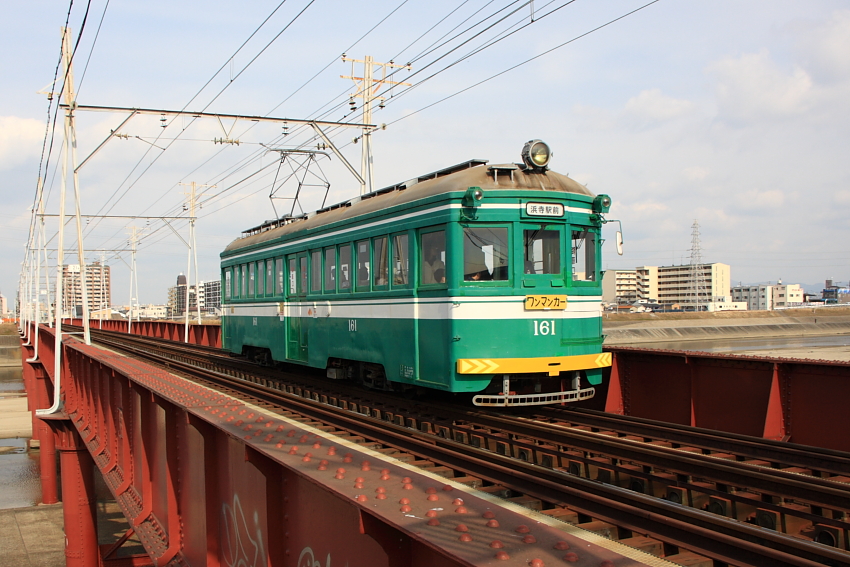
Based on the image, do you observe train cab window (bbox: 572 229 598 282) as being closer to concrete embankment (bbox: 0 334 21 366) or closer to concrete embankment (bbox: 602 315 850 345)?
concrete embankment (bbox: 602 315 850 345)

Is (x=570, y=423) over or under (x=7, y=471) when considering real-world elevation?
over

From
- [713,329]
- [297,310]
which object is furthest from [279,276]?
[713,329]

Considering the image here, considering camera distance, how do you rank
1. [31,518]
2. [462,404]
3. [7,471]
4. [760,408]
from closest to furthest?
1. [760,408]
2. [462,404]
3. [31,518]
4. [7,471]

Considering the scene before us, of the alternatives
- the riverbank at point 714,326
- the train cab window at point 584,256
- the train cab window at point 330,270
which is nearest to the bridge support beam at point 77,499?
the train cab window at point 330,270

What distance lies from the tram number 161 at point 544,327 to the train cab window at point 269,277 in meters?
7.89

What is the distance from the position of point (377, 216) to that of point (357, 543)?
7841 millimetres

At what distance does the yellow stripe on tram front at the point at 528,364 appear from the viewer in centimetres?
957

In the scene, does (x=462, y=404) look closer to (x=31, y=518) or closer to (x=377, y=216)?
(x=377, y=216)

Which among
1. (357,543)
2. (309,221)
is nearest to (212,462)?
(357,543)

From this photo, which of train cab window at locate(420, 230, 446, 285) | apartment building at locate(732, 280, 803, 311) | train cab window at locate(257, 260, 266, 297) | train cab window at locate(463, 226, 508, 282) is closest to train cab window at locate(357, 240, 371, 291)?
train cab window at locate(420, 230, 446, 285)

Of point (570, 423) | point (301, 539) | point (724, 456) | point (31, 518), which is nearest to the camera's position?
point (301, 539)

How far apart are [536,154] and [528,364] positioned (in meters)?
2.95

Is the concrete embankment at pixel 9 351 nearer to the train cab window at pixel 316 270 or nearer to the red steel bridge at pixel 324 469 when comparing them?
the red steel bridge at pixel 324 469

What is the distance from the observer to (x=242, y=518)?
5.88 metres
